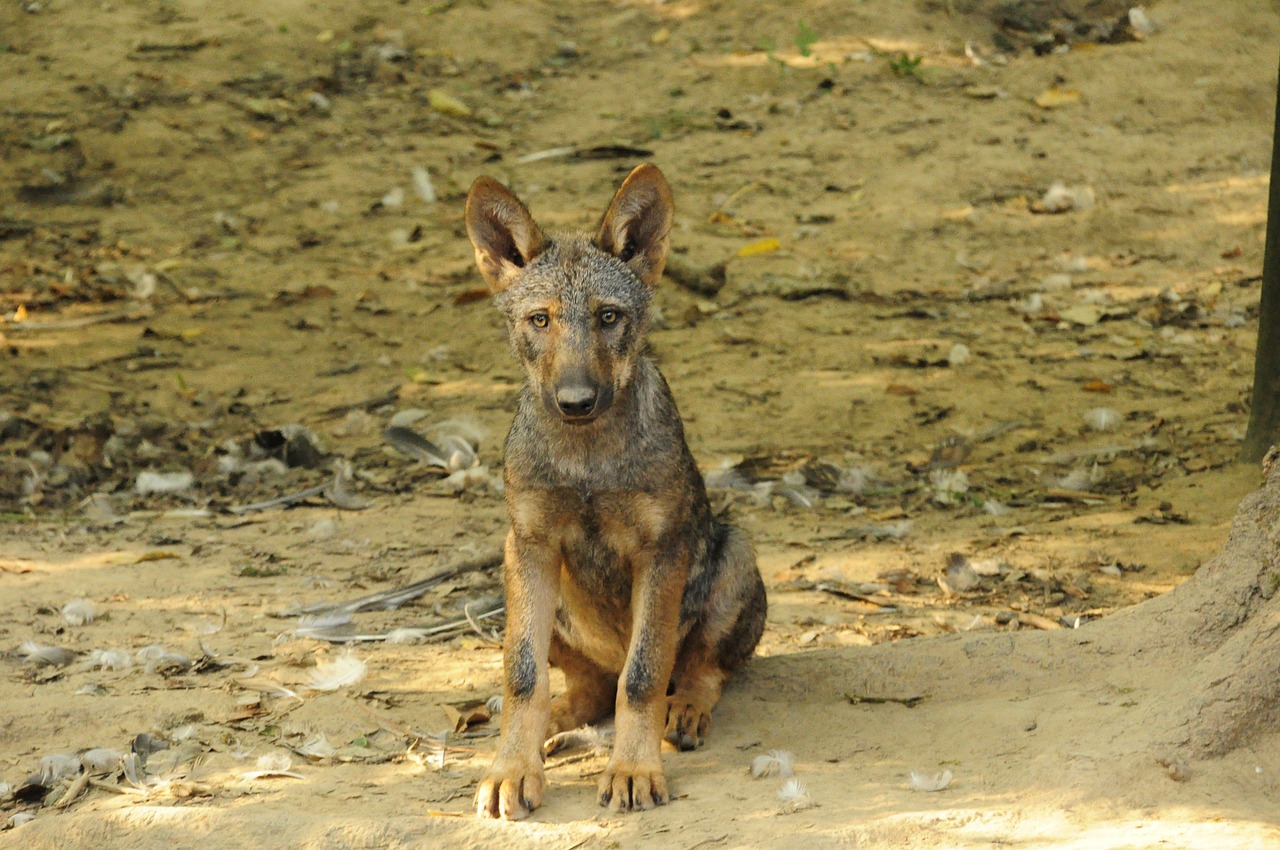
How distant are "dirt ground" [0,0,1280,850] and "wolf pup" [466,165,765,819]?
224 mm

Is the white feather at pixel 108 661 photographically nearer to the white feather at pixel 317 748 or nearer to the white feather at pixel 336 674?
the white feather at pixel 336 674

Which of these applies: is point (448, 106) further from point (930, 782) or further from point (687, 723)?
point (930, 782)

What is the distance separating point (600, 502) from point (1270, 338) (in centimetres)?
405

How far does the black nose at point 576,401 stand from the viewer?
170 inches

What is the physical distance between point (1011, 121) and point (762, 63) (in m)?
2.64

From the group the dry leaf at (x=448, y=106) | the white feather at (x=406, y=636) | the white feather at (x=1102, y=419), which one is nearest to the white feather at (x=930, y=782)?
the white feather at (x=406, y=636)

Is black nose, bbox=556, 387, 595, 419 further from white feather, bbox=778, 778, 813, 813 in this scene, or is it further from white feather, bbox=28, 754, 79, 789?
white feather, bbox=28, 754, 79, 789

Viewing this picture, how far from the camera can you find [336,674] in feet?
17.6

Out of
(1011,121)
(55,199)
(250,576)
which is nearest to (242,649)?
(250,576)

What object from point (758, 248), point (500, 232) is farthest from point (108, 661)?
point (758, 248)

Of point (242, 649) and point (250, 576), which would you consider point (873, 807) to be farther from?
point (250, 576)

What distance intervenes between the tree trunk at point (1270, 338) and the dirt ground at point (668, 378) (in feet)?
1.26

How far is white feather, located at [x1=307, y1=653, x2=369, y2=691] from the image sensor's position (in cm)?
529

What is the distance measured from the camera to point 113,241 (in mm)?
11266
